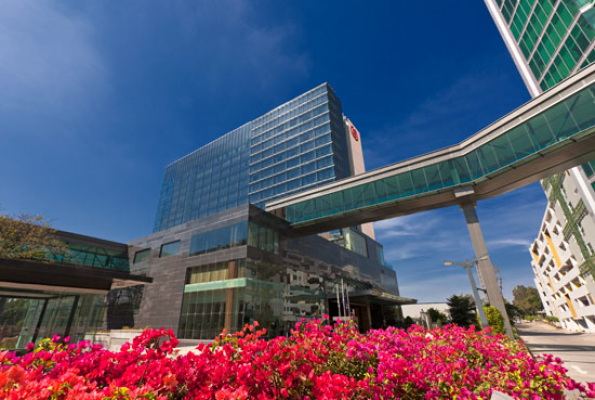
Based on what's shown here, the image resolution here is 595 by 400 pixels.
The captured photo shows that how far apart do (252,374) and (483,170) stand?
20.8 metres

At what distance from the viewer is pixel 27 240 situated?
25562 millimetres

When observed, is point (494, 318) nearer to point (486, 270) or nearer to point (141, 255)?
point (486, 270)

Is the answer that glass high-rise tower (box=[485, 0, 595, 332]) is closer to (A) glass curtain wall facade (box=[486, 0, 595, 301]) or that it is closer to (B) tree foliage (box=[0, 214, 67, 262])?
(A) glass curtain wall facade (box=[486, 0, 595, 301])

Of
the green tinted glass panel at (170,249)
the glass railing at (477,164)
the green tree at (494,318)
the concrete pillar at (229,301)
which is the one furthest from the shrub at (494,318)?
the green tinted glass panel at (170,249)

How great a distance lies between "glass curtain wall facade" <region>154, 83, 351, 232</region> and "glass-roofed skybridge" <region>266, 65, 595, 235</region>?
3179 cm

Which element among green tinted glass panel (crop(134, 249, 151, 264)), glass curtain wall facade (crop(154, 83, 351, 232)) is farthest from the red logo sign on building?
green tinted glass panel (crop(134, 249, 151, 264))

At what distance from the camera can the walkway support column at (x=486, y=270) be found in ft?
56.5

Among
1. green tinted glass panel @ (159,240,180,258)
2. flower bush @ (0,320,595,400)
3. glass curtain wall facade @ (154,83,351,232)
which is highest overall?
glass curtain wall facade @ (154,83,351,232)

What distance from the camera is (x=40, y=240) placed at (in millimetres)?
26172

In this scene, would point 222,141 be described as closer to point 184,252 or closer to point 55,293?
point 184,252

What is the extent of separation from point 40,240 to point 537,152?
41808 mm

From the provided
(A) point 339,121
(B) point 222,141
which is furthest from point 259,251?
(B) point 222,141

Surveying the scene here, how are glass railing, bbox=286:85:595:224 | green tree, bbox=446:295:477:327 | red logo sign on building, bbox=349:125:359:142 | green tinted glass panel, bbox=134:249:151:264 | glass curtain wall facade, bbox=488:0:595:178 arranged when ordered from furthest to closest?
1. red logo sign on building, bbox=349:125:359:142
2. green tree, bbox=446:295:477:327
3. green tinted glass panel, bbox=134:249:151:264
4. glass curtain wall facade, bbox=488:0:595:178
5. glass railing, bbox=286:85:595:224

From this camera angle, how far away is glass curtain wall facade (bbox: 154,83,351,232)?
59625 mm
